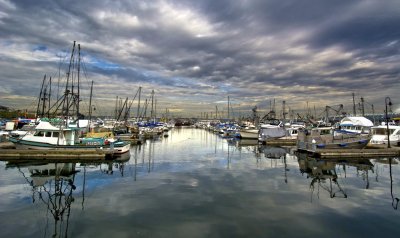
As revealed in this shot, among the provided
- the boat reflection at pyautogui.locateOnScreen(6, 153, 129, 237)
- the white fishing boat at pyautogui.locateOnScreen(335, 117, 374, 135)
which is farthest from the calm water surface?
the white fishing boat at pyautogui.locateOnScreen(335, 117, 374, 135)

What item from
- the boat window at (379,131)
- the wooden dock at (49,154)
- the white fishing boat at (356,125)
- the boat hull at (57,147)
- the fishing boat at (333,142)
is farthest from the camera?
the boat window at (379,131)

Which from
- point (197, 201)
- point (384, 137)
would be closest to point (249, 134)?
point (384, 137)

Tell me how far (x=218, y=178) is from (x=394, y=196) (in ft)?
40.5

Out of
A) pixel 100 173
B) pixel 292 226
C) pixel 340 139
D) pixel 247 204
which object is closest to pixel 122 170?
pixel 100 173

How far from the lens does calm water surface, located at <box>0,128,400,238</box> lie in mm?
11875

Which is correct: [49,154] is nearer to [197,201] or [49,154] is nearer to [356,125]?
[197,201]

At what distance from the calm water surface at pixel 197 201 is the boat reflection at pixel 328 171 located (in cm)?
9

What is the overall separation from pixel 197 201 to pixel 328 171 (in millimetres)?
16193

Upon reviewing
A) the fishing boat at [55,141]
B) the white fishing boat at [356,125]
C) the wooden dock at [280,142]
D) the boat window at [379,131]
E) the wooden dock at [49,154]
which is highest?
the white fishing boat at [356,125]

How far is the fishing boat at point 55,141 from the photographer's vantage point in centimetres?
3247

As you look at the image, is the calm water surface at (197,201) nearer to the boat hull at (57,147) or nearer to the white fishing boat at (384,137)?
the boat hull at (57,147)

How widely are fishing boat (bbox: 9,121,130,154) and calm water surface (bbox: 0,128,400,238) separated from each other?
16.8ft

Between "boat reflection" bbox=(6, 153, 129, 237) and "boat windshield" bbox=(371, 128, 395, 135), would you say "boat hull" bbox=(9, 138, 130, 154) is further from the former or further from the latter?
"boat windshield" bbox=(371, 128, 395, 135)

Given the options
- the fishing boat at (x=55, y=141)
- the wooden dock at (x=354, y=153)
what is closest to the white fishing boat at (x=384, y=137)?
the wooden dock at (x=354, y=153)
